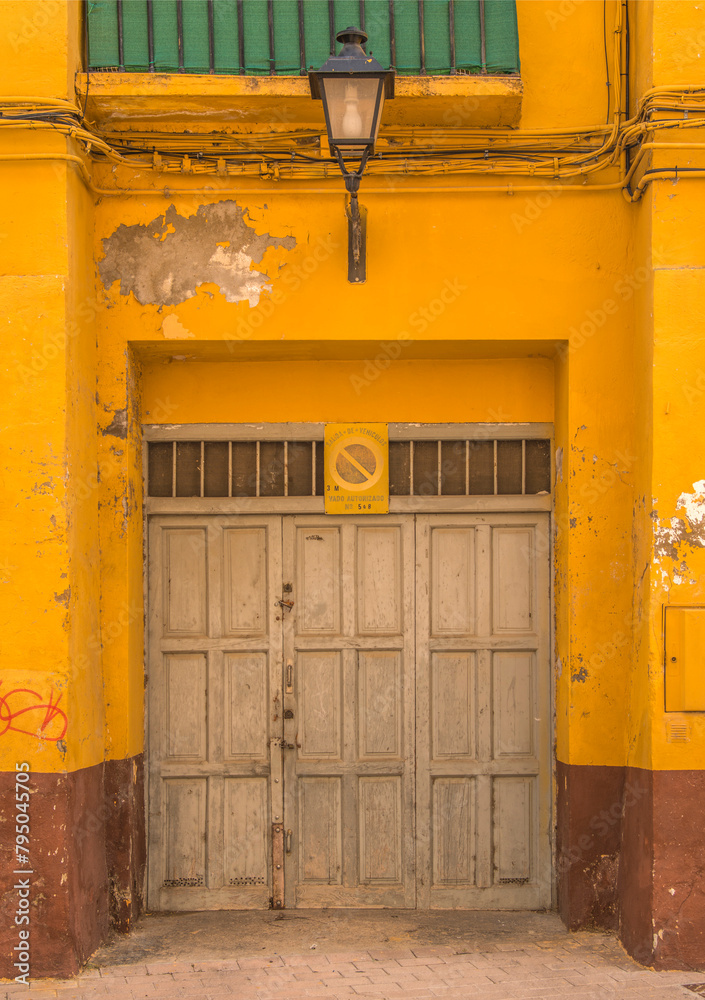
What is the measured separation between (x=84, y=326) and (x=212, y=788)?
2.76 m

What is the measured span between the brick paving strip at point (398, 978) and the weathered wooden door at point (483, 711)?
22.8 inches

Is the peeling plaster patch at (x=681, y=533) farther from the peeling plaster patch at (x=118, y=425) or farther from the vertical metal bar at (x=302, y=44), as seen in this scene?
the vertical metal bar at (x=302, y=44)

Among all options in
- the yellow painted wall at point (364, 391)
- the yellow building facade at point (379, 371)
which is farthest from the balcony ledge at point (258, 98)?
the yellow painted wall at point (364, 391)

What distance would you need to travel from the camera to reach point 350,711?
5039 mm

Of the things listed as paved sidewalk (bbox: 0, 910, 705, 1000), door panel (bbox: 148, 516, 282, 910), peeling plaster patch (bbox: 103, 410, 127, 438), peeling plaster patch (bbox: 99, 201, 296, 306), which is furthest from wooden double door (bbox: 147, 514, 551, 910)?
peeling plaster patch (bbox: 99, 201, 296, 306)

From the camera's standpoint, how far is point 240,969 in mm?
4203

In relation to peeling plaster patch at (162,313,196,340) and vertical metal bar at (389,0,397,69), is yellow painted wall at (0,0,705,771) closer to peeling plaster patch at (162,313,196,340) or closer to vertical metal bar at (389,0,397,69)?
peeling plaster patch at (162,313,196,340)

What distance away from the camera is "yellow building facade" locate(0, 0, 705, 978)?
4227mm

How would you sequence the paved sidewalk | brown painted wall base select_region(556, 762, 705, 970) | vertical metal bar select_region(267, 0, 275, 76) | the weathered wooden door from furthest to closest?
the weathered wooden door → vertical metal bar select_region(267, 0, 275, 76) → brown painted wall base select_region(556, 762, 705, 970) → the paved sidewalk

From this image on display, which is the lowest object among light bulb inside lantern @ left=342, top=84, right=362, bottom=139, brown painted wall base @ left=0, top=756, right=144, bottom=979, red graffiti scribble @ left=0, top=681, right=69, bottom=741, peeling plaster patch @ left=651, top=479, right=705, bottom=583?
brown painted wall base @ left=0, top=756, right=144, bottom=979

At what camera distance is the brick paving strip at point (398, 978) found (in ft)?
12.9

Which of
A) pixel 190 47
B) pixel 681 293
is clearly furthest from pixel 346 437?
pixel 190 47

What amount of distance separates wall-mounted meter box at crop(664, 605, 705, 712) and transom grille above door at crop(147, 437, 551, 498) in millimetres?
1202

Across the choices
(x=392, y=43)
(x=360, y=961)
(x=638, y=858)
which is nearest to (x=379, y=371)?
(x=392, y=43)
